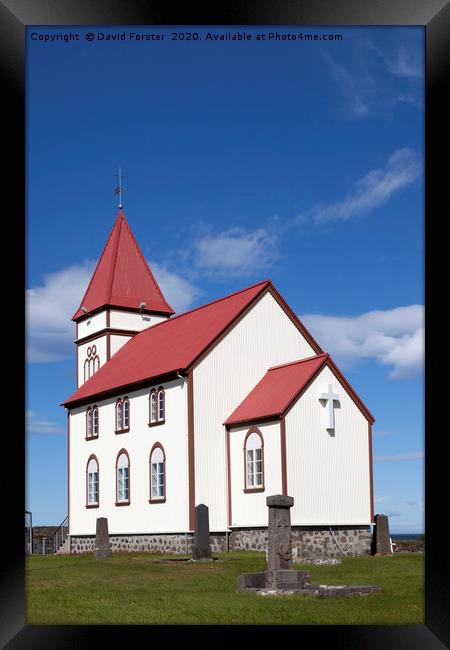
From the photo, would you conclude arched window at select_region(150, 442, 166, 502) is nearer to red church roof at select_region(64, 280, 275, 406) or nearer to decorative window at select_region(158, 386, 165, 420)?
decorative window at select_region(158, 386, 165, 420)

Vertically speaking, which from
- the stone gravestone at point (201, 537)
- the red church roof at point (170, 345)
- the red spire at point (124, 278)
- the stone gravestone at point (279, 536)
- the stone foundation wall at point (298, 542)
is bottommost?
the stone foundation wall at point (298, 542)

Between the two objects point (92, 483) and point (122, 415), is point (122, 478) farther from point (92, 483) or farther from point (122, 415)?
point (92, 483)

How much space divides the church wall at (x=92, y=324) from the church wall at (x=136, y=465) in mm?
4840

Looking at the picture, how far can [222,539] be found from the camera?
88.9 feet

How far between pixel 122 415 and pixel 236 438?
209 inches

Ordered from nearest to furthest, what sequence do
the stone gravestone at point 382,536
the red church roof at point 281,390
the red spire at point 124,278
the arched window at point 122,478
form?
the stone gravestone at point 382,536 → the red church roof at point 281,390 → the arched window at point 122,478 → the red spire at point 124,278

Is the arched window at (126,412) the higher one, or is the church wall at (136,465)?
the arched window at (126,412)

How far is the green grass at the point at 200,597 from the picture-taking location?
38.2 ft

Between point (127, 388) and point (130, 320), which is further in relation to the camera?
point (130, 320)

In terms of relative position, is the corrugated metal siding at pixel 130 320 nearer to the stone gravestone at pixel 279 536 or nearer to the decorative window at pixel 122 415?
the decorative window at pixel 122 415

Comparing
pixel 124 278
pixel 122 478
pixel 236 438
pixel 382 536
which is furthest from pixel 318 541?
pixel 124 278

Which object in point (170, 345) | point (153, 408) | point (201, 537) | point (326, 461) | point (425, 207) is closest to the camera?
point (425, 207)

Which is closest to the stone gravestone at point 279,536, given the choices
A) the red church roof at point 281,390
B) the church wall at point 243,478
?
the red church roof at point 281,390

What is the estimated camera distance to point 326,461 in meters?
26.8
